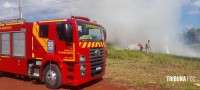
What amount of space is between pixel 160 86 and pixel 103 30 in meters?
3.32

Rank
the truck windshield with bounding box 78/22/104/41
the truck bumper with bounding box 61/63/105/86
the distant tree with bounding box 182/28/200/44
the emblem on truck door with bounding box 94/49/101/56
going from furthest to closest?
the distant tree with bounding box 182/28/200/44 < the emblem on truck door with bounding box 94/49/101/56 < the truck windshield with bounding box 78/22/104/41 < the truck bumper with bounding box 61/63/105/86

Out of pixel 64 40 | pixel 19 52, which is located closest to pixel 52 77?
pixel 64 40

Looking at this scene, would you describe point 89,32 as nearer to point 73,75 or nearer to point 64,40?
point 64,40

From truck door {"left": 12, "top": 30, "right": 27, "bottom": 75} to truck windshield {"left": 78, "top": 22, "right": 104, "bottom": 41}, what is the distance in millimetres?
2942

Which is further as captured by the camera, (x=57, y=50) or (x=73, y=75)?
(x=57, y=50)

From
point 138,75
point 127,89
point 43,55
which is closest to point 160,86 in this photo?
point 127,89

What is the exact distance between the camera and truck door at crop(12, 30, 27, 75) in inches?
488

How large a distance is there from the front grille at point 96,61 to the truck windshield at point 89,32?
49 centimetres

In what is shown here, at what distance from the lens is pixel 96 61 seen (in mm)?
11406

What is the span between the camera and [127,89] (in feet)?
36.6

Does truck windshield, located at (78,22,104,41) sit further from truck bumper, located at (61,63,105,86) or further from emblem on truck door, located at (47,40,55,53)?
emblem on truck door, located at (47,40,55,53)

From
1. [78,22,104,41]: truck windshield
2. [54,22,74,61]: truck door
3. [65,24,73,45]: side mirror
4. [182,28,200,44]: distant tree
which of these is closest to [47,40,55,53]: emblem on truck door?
[54,22,74,61]: truck door

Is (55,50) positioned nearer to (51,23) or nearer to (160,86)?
(51,23)

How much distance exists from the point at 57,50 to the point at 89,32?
1418 mm
